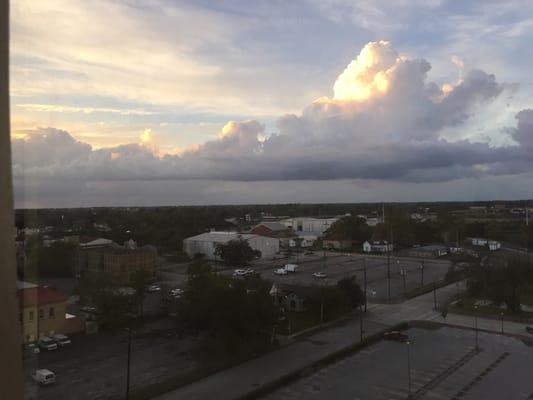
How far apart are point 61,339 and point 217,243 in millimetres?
10822

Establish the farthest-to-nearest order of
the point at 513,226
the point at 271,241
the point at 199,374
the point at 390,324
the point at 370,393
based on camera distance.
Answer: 1. the point at 513,226
2. the point at 271,241
3. the point at 390,324
4. the point at 199,374
5. the point at 370,393

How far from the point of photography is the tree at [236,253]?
15.7 metres

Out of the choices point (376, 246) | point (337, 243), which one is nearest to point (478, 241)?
point (376, 246)

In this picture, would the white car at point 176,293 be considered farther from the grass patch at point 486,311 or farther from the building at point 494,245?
the building at point 494,245

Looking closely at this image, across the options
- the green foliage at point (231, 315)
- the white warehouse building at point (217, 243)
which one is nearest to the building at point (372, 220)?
the white warehouse building at point (217, 243)

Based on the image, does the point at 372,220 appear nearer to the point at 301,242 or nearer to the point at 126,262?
the point at 301,242

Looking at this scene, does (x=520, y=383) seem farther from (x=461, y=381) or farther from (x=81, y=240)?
(x=81, y=240)

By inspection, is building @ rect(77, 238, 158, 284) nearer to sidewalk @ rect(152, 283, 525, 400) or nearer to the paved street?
the paved street

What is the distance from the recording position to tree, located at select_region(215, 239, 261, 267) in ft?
51.6

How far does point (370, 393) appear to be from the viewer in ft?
15.9

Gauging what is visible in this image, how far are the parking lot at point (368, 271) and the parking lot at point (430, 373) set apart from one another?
10.9 feet

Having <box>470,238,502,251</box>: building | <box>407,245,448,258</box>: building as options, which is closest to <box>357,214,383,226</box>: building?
<box>470,238,502,251</box>: building

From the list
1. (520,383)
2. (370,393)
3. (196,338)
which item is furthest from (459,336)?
(196,338)

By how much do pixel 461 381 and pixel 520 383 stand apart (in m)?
0.67
